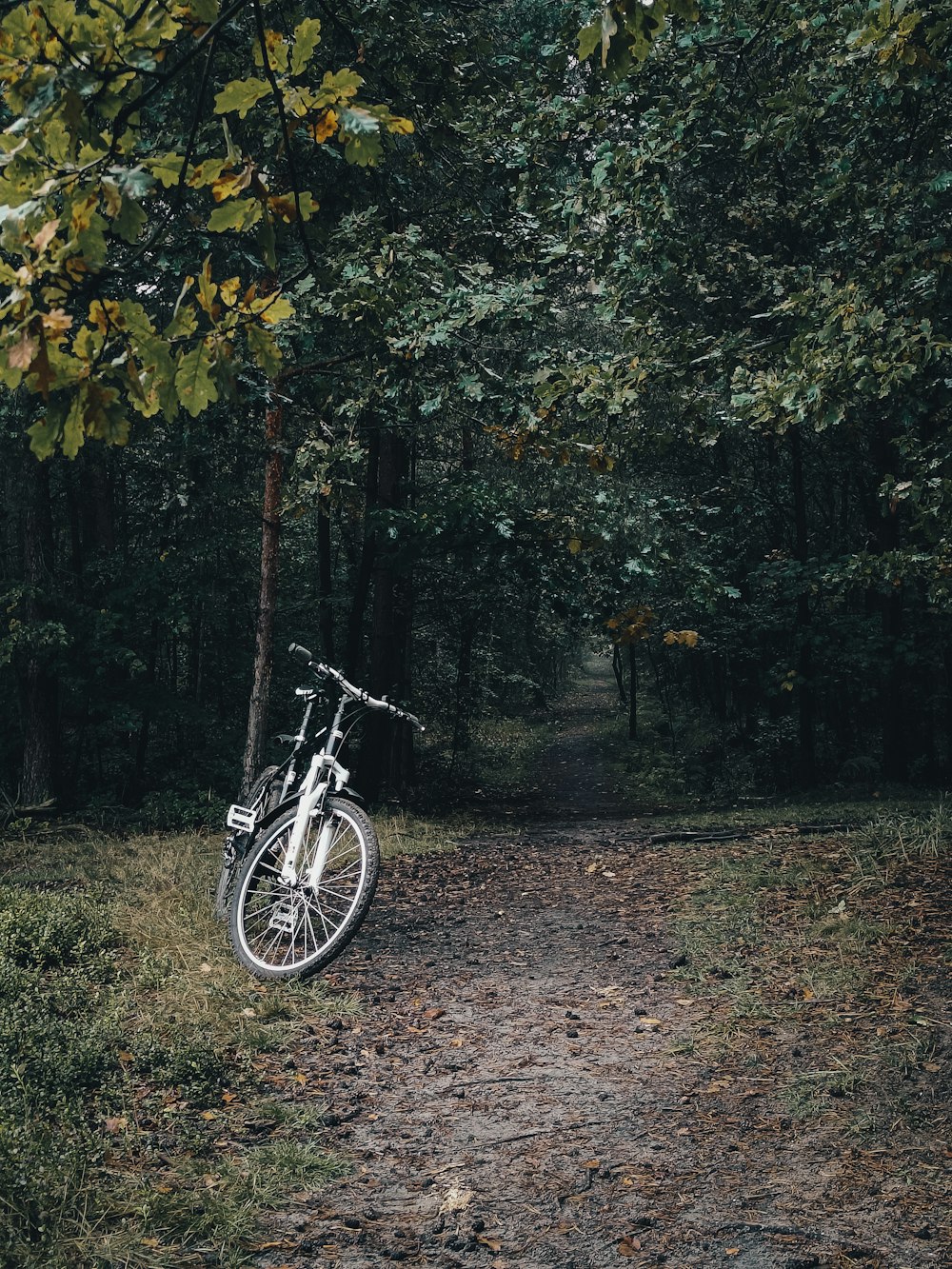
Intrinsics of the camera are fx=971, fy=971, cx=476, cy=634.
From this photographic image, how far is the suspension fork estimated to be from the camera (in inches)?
199

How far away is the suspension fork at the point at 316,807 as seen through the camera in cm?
505

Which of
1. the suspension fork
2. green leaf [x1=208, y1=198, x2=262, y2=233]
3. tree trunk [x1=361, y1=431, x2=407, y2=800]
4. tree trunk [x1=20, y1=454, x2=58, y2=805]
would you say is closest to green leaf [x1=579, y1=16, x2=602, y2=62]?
green leaf [x1=208, y1=198, x2=262, y2=233]

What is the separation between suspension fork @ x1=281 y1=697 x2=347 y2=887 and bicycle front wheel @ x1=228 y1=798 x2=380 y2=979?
0.14ft

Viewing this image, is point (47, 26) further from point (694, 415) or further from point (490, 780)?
point (490, 780)

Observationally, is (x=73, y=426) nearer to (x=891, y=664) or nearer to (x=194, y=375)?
(x=194, y=375)

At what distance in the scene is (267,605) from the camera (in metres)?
8.39

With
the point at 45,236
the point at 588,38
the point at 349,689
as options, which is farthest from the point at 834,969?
the point at 45,236

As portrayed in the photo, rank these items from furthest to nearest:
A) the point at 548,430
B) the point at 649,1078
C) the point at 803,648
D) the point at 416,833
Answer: the point at 803,648 < the point at 416,833 < the point at 548,430 < the point at 649,1078

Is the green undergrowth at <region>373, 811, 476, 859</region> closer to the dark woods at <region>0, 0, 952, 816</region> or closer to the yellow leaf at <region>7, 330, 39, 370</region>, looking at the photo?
the dark woods at <region>0, 0, 952, 816</region>

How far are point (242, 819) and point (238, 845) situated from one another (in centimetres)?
22

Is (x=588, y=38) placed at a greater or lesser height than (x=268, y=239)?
greater

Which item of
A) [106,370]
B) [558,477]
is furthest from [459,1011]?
[558,477]

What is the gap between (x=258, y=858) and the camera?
5316 mm

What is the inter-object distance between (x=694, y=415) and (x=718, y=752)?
59.6 ft
